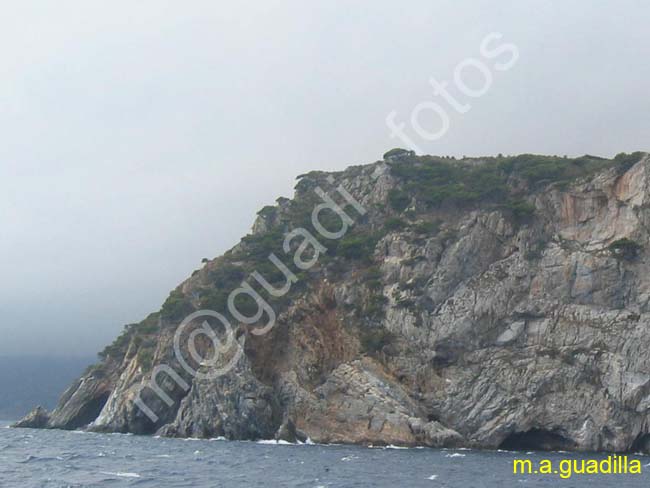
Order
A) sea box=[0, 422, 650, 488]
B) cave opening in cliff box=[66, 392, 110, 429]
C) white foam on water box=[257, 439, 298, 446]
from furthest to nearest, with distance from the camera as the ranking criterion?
cave opening in cliff box=[66, 392, 110, 429], white foam on water box=[257, 439, 298, 446], sea box=[0, 422, 650, 488]

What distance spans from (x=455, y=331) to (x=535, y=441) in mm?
11414

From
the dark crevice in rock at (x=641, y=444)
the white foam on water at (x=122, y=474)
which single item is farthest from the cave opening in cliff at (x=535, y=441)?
the white foam on water at (x=122, y=474)

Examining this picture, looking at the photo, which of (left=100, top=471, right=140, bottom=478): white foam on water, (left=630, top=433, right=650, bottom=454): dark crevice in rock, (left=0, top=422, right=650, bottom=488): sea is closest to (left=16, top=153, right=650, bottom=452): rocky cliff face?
(left=630, top=433, right=650, bottom=454): dark crevice in rock

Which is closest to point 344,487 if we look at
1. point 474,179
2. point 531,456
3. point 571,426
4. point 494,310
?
point 531,456

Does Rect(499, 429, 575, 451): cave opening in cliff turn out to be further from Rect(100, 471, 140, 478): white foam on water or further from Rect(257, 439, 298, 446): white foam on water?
Rect(100, 471, 140, 478): white foam on water

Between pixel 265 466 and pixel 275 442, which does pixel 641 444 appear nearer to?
pixel 275 442

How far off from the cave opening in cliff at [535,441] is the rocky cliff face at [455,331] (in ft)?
0.50

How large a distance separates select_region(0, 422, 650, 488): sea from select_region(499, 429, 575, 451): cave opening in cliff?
134 inches

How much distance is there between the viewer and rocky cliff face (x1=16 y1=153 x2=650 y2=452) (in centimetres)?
6366

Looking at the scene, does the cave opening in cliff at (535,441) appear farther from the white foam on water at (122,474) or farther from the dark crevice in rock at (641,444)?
the white foam on water at (122,474)

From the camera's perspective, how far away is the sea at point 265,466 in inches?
1548

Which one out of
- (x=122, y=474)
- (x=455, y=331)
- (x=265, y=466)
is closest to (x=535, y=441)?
(x=455, y=331)

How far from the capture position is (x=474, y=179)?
85.5m

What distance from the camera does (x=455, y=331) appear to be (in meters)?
69.9
